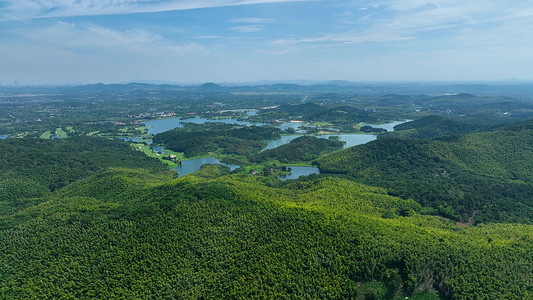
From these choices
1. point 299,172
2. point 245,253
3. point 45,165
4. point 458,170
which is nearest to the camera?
point 245,253

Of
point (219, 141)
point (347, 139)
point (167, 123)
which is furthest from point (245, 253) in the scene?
point (167, 123)

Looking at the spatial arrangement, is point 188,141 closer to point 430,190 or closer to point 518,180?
point 430,190

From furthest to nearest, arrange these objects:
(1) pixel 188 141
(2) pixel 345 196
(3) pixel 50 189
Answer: (1) pixel 188 141, (3) pixel 50 189, (2) pixel 345 196

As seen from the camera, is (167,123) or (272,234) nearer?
(272,234)

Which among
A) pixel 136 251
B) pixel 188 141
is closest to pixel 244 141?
pixel 188 141

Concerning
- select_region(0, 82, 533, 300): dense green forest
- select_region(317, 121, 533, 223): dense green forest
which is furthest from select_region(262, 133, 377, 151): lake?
select_region(0, 82, 533, 300): dense green forest

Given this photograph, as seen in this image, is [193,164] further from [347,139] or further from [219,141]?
[347,139]
